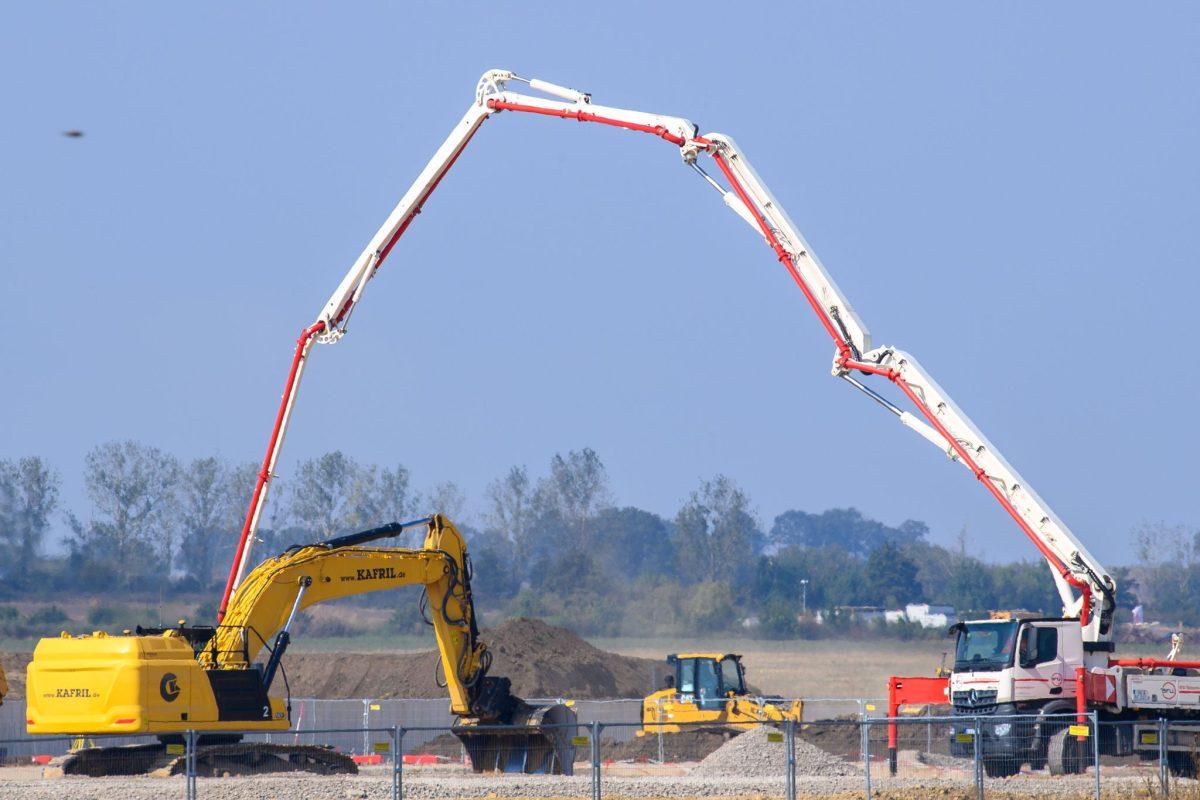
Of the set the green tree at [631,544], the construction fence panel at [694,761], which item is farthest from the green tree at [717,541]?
the construction fence panel at [694,761]

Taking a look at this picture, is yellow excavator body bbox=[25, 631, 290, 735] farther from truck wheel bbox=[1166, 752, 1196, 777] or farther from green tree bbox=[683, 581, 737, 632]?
green tree bbox=[683, 581, 737, 632]

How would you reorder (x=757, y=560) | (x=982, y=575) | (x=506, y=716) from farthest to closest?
(x=757, y=560)
(x=982, y=575)
(x=506, y=716)

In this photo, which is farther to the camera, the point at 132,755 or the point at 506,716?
the point at 506,716

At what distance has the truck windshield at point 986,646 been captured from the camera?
26.5m

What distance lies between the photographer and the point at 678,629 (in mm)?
70312

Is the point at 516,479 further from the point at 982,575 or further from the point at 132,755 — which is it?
the point at 132,755

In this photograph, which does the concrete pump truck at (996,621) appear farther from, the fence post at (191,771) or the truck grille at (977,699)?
the fence post at (191,771)

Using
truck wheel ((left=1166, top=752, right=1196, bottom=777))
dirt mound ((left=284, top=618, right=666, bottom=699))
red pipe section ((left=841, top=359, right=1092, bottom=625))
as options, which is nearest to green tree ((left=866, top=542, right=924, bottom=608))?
dirt mound ((left=284, top=618, right=666, bottom=699))

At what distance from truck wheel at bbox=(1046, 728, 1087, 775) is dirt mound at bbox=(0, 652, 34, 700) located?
29.1 metres

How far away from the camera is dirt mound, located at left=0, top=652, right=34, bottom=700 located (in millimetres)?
44125

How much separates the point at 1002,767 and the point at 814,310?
867cm

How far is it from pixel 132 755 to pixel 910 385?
13.9 m

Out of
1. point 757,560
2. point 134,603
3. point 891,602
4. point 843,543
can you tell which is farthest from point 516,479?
point 843,543

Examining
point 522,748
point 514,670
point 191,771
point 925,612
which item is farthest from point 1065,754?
point 925,612
